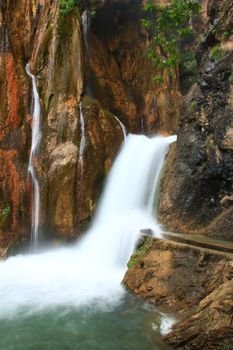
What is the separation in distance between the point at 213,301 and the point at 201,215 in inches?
160

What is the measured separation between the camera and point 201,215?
9.93 meters

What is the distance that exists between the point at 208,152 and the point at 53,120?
5.17 metres

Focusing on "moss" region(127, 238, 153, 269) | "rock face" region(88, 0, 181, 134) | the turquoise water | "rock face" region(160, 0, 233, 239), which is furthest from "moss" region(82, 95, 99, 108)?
the turquoise water

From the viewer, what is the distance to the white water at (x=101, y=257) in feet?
26.6

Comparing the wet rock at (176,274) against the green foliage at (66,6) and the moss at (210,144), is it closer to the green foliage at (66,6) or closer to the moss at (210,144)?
the moss at (210,144)

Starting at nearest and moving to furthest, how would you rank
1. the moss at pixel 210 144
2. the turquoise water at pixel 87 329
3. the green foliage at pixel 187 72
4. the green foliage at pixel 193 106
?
the turquoise water at pixel 87 329
the moss at pixel 210 144
the green foliage at pixel 193 106
the green foliage at pixel 187 72

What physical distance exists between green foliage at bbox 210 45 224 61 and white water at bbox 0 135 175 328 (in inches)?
129

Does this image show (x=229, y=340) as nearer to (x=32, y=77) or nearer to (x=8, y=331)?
(x=8, y=331)

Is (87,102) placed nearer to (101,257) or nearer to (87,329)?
(101,257)

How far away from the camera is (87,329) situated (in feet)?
22.2

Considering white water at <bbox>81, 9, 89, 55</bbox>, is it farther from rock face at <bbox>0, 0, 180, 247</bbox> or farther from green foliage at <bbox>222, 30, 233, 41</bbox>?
green foliage at <bbox>222, 30, 233, 41</bbox>

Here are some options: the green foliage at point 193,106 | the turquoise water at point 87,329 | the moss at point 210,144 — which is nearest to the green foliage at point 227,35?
the green foliage at point 193,106

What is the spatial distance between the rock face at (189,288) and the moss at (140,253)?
0.03m

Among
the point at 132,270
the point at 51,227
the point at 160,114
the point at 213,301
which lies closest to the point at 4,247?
the point at 51,227
